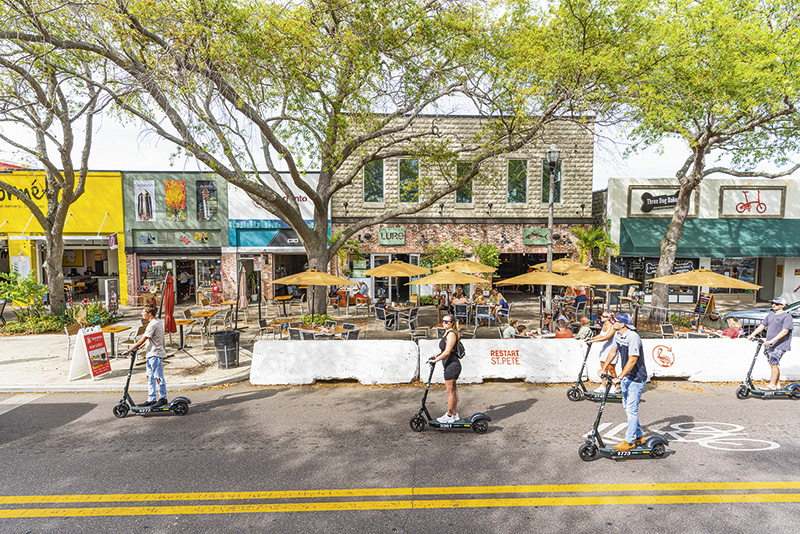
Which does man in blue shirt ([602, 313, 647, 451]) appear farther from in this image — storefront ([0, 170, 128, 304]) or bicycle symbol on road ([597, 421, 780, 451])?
storefront ([0, 170, 128, 304])

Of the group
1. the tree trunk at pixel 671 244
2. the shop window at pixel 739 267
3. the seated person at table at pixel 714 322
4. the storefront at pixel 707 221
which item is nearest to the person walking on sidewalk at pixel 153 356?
the seated person at table at pixel 714 322

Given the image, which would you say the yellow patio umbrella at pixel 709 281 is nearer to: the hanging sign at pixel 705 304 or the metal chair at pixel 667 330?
the metal chair at pixel 667 330

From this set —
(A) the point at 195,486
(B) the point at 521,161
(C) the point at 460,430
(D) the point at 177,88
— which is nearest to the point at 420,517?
(C) the point at 460,430

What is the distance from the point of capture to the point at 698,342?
915cm

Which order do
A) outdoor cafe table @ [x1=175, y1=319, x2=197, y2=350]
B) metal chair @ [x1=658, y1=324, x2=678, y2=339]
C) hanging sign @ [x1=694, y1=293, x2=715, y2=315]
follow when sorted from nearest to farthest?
metal chair @ [x1=658, y1=324, x2=678, y2=339] → outdoor cafe table @ [x1=175, y1=319, x2=197, y2=350] → hanging sign @ [x1=694, y1=293, x2=715, y2=315]

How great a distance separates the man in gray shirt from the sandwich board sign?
44.2ft

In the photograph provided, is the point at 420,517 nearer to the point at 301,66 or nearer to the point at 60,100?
the point at 301,66

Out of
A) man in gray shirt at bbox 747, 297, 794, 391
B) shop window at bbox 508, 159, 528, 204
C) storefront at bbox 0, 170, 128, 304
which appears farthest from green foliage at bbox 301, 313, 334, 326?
storefront at bbox 0, 170, 128, 304

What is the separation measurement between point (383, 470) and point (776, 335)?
786 cm

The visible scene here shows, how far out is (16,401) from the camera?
7.88 metres

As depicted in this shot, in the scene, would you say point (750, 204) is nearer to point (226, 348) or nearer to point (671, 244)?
point (671, 244)

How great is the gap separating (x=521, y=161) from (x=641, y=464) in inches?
668

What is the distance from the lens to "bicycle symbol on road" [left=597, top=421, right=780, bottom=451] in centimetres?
588

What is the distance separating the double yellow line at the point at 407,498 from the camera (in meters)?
4.48
